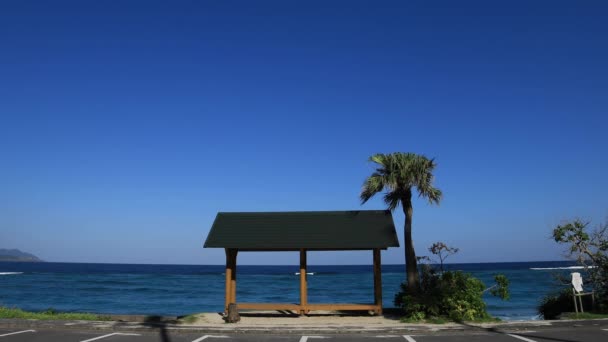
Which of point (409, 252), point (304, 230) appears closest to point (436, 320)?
point (409, 252)

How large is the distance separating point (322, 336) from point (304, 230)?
5.76 m

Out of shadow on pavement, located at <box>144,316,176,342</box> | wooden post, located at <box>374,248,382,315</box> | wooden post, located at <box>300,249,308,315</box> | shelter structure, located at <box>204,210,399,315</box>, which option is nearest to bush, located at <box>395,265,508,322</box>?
wooden post, located at <box>374,248,382,315</box>

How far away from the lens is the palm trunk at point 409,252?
739 inches

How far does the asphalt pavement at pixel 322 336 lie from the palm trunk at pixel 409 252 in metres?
3.84

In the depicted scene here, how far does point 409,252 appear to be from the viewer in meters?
19.2

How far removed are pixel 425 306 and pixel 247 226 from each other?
8181 millimetres

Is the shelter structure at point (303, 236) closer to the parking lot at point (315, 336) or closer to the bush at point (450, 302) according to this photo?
the bush at point (450, 302)

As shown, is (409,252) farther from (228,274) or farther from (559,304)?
(559,304)

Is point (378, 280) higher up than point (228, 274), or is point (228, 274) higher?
point (228, 274)

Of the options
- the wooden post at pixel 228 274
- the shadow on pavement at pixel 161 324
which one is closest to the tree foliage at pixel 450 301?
the wooden post at pixel 228 274

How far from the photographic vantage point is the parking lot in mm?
13742

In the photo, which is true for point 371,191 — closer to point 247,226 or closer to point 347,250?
point 347,250

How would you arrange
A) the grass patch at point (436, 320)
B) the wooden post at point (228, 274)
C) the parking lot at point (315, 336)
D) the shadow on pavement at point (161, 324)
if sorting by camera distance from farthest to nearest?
the wooden post at point (228, 274) → the grass patch at point (436, 320) → the shadow on pavement at point (161, 324) → the parking lot at point (315, 336)

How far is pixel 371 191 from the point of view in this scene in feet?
64.3
